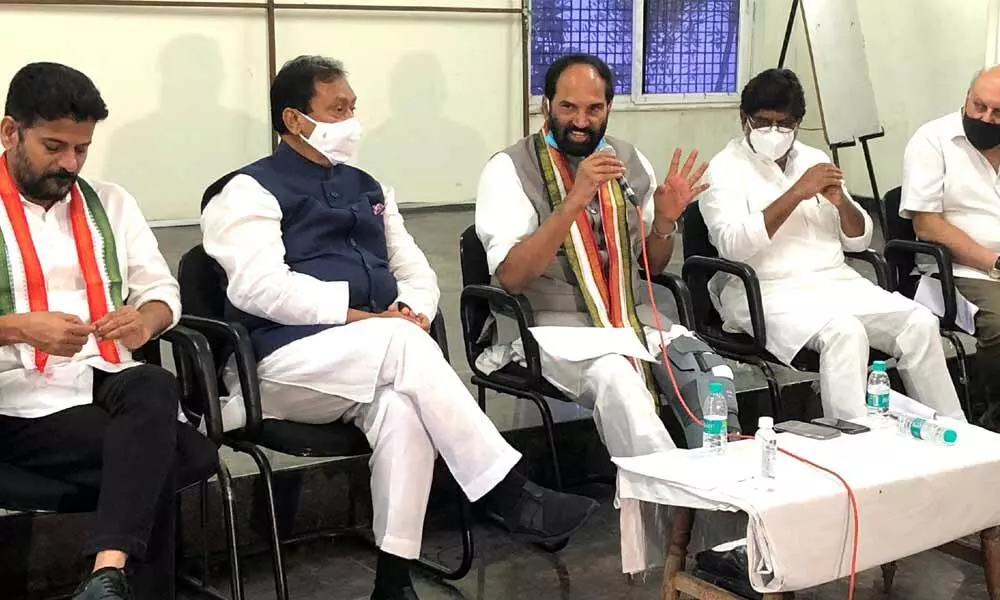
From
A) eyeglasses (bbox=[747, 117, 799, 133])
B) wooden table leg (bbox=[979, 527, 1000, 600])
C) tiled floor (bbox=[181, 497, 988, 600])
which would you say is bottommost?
tiled floor (bbox=[181, 497, 988, 600])

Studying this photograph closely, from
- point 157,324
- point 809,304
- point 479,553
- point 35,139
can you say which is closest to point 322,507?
point 479,553

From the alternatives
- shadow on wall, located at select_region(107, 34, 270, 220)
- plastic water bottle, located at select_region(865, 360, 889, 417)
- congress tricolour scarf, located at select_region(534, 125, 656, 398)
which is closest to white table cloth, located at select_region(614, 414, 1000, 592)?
plastic water bottle, located at select_region(865, 360, 889, 417)

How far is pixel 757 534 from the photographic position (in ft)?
7.62

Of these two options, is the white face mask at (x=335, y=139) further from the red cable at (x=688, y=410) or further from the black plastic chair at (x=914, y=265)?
the black plastic chair at (x=914, y=265)

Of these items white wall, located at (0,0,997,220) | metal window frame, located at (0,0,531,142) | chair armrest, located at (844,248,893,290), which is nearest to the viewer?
chair armrest, located at (844,248,893,290)

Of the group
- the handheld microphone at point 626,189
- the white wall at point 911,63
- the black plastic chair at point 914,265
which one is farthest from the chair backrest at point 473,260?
the white wall at point 911,63

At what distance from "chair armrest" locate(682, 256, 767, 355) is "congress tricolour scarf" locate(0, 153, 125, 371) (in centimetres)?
168

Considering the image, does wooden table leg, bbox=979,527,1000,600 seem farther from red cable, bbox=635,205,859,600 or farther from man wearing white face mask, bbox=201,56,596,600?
man wearing white face mask, bbox=201,56,596,600

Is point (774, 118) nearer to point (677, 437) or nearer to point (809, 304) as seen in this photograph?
point (809, 304)

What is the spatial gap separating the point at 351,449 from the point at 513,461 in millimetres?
368

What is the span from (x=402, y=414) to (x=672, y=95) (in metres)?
4.73

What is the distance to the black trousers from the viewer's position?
7.54 feet

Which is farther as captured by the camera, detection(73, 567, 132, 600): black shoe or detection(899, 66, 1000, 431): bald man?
detection(899, 66, 1000, 431): bald man

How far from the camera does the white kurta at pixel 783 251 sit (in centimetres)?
354
